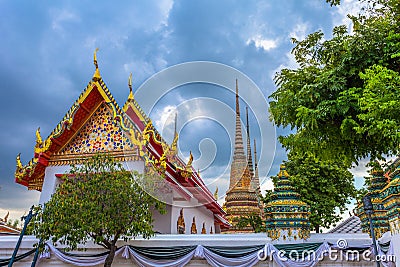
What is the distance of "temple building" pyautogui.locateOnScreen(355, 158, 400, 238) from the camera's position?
189 inches

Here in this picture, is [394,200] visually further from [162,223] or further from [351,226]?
[351,226]

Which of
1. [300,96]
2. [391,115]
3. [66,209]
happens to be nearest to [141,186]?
[66,209]

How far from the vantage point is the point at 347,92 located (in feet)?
20.0

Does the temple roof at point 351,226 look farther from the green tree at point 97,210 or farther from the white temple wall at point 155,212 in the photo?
the green tree at point 97,210

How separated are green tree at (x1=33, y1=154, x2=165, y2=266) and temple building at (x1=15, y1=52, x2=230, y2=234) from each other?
2147mm

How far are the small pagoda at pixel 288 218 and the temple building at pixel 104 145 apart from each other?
3.01 m

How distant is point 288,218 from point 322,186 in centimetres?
825

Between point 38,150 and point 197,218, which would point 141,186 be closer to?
point 38,150

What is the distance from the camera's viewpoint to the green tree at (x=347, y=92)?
17.3ft

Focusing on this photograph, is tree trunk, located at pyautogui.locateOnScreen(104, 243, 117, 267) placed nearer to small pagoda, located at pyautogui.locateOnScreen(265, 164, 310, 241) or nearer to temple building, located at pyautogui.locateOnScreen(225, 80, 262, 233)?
small pagoda, located at pyautogui.locateOnScreen(265, 164, 310, 241)

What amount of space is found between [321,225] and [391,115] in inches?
397

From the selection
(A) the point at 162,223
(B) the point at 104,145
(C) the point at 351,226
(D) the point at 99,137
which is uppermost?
(D) the point at 99,137

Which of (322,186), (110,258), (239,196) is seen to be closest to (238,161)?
(239,196)

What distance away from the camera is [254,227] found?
14.6 meters
